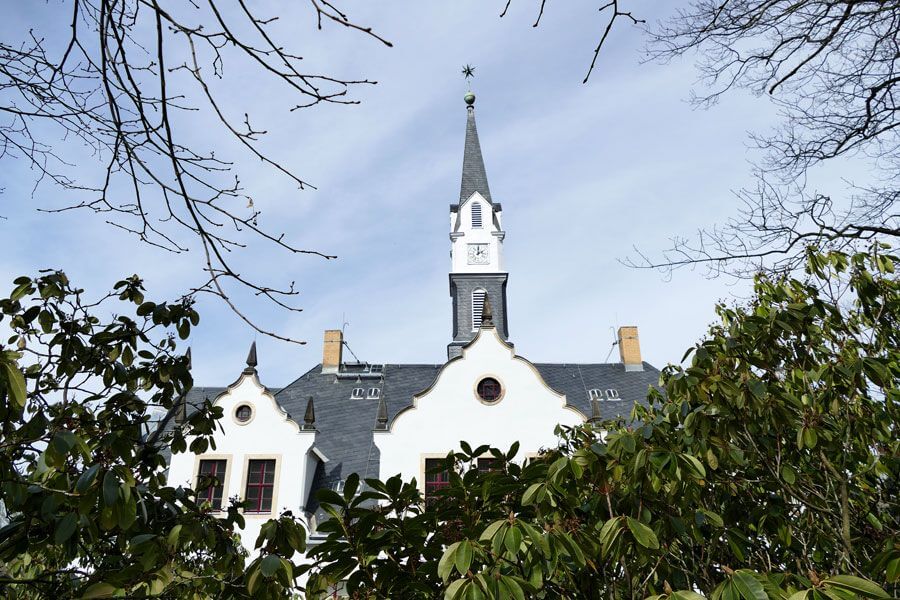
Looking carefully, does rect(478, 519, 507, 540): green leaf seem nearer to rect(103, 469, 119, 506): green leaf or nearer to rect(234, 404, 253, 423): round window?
rect(103, 469, 119, 506): green leaf

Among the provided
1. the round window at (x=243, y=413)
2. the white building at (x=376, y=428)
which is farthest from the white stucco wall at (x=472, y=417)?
the round window at (x=243, y=413)

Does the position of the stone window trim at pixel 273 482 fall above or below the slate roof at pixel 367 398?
below

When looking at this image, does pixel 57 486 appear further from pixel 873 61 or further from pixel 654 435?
pixel 873 61

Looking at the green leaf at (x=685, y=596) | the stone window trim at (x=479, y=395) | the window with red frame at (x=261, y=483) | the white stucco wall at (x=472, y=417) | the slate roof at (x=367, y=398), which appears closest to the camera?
the green leaf at (x=685, y=596)

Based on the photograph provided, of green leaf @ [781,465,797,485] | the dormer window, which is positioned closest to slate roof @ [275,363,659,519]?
the dormer window

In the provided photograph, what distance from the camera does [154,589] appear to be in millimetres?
2951

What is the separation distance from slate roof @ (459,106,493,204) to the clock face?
340 cm

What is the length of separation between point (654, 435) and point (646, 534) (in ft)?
2.65

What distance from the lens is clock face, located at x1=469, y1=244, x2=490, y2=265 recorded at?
28938 millimetres

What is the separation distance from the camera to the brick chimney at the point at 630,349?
23875 mm

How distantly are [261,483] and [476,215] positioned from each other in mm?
17557

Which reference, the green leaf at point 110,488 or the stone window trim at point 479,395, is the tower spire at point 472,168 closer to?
the stone window trim at point 479,395

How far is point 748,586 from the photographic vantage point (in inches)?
105

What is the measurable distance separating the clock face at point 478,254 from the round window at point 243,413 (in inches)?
544
